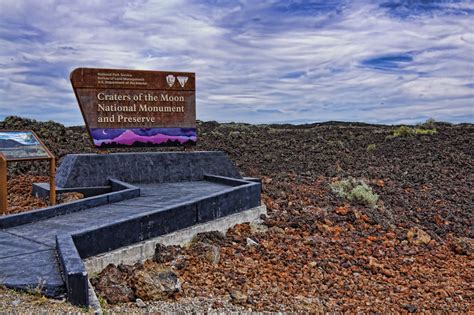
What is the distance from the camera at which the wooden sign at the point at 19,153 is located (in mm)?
7539

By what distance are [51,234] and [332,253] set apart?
3.49 metres

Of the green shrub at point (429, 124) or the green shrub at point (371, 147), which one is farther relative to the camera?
the green shrub at point (429, 124)

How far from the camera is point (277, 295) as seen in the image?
493 cm

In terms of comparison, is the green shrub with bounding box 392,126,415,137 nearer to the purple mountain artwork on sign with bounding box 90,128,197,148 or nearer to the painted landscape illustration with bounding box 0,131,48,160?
the purple mountain artwork on sign with bounding box 90,128,197,148

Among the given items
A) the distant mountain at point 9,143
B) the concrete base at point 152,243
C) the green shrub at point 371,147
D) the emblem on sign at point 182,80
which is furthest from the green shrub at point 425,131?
the distant mountain at point 9,143

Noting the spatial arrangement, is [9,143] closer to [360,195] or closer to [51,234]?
[51,234]

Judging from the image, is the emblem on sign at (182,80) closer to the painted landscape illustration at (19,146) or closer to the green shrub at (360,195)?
the painted landscape illustration at (19,146)

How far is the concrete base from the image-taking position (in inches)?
206

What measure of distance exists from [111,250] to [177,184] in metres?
4.36

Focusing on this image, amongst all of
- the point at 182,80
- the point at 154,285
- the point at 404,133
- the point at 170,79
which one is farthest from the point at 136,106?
the point at 404,133

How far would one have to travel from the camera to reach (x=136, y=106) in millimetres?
10023

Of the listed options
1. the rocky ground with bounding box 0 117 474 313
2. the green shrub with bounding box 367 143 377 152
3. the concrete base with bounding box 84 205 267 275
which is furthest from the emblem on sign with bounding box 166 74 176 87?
the green shrub with bounding box 367 143 377 152

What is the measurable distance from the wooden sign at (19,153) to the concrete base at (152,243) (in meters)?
2.71

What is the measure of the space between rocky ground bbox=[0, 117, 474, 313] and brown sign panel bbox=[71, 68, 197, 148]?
8.02 feet
